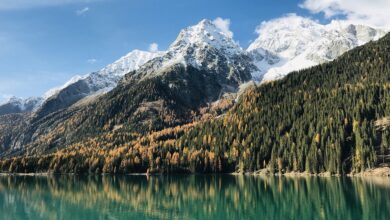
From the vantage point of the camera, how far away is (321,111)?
196500 mm

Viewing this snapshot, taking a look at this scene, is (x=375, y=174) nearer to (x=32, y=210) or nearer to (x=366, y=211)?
(x=366, y=211)

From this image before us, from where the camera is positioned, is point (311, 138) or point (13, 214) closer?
point (13, 214)

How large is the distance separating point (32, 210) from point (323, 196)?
6229 centimetres

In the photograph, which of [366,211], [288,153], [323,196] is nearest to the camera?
[366,211]

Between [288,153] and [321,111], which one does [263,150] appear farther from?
[321,111]

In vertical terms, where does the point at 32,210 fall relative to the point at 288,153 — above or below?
below

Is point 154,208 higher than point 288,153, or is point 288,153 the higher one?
point 288,153

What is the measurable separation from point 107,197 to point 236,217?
44888 millimetres

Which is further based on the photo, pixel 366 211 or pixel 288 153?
pixel 288 153

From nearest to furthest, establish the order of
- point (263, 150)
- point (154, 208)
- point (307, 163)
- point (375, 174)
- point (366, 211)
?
1. point (366, 211)
2. point (154, 208)
3. point (375, 174)
4. point (307, 163)
5. point (263, 150)

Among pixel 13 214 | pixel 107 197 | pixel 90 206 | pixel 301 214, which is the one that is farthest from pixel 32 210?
pixel 301 214

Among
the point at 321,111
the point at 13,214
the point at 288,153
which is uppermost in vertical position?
the point at 321,111

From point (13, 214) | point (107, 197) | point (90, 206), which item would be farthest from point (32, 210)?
point (107, 197)

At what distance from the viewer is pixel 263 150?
190125mm
